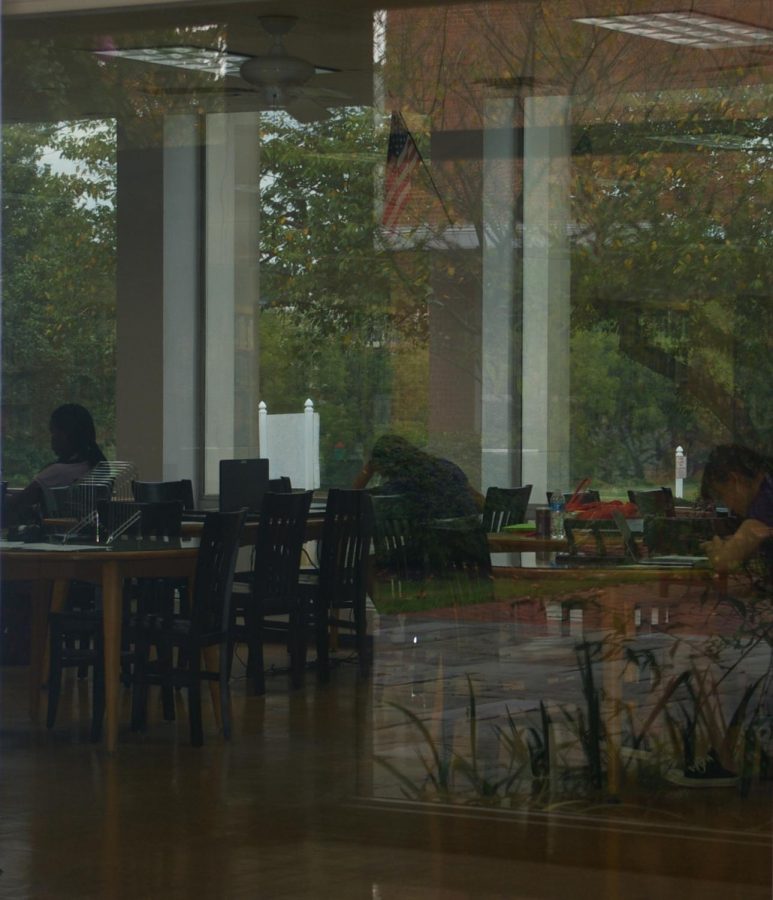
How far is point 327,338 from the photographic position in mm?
7930

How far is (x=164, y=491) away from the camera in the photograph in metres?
5.93

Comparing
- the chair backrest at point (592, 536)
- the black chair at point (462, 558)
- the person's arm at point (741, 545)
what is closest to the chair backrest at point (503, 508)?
the black chair at point (462, 558)

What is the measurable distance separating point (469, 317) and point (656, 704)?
4396mm

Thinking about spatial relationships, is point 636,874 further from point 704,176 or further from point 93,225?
point 704,176

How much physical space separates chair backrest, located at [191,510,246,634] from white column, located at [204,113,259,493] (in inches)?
83.5

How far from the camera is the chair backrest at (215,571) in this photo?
445cm

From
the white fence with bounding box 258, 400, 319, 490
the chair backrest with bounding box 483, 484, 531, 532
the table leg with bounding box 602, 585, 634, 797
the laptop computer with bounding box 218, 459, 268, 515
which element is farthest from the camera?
the white fence with bounding box 258, 400, 319, 490

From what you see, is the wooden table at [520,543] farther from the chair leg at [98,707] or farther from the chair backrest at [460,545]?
the chair leg at [98,707]

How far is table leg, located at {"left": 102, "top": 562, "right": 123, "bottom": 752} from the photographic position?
439 cm

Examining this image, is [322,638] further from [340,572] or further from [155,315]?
[155,315]

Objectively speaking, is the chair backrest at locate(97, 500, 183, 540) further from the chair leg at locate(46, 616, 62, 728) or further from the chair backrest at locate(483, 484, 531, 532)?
the chair backrest at locate(483, 484, 531, 532)

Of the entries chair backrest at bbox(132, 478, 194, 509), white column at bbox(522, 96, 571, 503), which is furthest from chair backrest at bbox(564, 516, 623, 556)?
white column at bbox(522, 96, 571, 503)

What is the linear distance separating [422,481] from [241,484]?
66 cm

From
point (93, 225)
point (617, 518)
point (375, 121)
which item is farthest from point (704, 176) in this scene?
point (617, 518)
